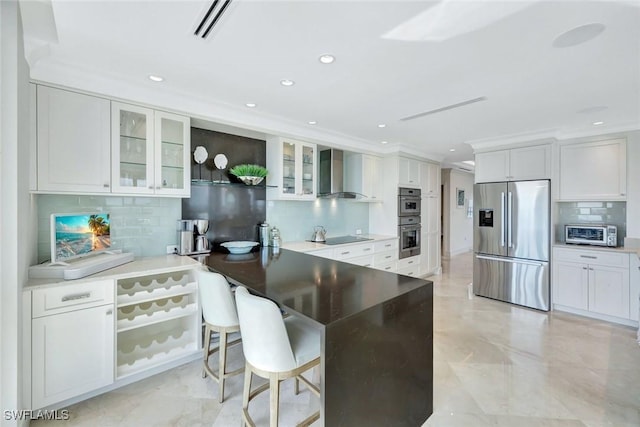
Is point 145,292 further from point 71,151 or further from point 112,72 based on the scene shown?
point 112,72

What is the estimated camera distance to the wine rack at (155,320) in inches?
86.5

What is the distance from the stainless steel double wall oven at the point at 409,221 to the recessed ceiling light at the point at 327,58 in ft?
10.2

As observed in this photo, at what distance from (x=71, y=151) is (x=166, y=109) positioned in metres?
0.82

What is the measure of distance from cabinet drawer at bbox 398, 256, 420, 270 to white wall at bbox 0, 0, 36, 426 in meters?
4.43

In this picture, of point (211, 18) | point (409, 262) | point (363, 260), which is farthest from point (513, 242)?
point (211, 18)

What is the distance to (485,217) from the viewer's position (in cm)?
432

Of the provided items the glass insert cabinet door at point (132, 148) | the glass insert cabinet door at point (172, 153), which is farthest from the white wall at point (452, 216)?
the glass insert cabinet door at point (132, 148)

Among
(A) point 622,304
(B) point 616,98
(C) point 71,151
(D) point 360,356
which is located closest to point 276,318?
(D) point 360,356

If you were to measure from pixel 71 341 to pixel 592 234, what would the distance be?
5.61 meters

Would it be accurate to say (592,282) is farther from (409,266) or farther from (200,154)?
(200,154)

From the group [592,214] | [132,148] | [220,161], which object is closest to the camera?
[132,148]

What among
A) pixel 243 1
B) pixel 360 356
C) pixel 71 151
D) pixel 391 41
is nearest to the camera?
pixel 360 356

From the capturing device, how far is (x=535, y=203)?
382 cm

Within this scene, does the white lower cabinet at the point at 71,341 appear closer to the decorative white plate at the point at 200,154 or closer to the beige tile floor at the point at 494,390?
the beige tile floor at the point at 494,390
